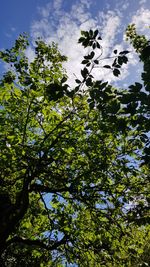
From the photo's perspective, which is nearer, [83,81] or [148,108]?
[148,108]

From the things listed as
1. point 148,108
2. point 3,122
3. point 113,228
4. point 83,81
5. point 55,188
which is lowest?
point 148,108

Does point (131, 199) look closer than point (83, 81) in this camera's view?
No

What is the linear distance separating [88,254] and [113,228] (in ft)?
7.40

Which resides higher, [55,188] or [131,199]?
[55,188]

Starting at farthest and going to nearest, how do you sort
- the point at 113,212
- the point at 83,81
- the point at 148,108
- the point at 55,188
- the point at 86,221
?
1. the point at 86,221
2. the point at 55,188
3. the point at 113,212
4. the point at 83,81
5. the point at 148,108

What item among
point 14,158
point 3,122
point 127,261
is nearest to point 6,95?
point 3,122

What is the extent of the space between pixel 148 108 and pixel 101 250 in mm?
12513

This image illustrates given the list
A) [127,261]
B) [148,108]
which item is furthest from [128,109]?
[127,261]

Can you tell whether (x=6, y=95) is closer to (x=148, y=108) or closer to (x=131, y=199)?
(x=131, y=199)

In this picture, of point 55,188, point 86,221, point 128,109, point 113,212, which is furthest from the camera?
point 86,221

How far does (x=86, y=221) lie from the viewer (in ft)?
50.2

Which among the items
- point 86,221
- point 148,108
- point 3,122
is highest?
point 3,122

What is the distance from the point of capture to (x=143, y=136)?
5.34 metres

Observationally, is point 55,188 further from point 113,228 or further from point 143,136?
point 143,136
